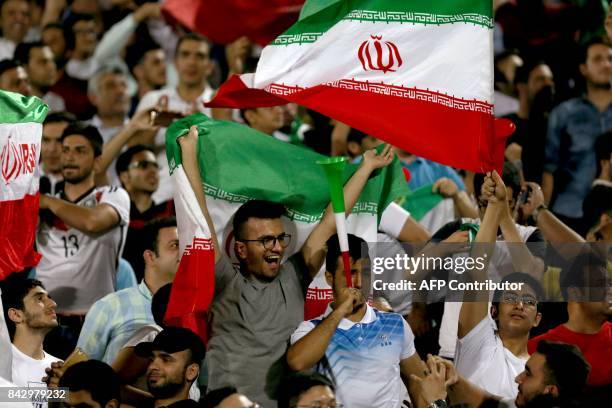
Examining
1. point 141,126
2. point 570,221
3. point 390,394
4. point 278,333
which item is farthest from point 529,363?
point 141,126

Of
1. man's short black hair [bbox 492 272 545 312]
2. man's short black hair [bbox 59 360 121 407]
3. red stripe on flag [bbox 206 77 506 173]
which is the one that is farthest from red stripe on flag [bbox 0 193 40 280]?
man's short black hair [bbox 492 272 545 312]

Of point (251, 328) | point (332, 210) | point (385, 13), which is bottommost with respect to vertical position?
point (251, 328)

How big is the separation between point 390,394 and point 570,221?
375 cm

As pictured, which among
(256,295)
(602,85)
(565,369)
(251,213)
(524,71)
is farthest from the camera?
(524,71)

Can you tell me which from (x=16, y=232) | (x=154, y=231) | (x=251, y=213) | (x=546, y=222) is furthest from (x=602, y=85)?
(x=16, y=232)

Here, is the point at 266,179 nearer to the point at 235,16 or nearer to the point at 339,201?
the point at 339,201

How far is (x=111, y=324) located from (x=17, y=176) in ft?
3.90

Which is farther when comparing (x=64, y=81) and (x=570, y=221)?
(x=64, y=81)

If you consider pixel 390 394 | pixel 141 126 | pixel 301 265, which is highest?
pixel 141 126

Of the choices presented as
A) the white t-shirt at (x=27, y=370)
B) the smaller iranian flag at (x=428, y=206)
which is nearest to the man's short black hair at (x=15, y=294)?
the white t-shirt at (x=27, y=370)

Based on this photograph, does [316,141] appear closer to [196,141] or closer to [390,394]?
[196,141]

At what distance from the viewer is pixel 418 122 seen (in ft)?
27.6

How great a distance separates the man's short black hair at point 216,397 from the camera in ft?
24.4

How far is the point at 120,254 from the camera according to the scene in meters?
10.2
